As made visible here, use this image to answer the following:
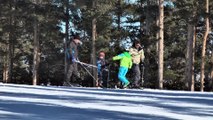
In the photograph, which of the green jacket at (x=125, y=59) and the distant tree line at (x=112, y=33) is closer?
the green jacket at (x=125, y=59)

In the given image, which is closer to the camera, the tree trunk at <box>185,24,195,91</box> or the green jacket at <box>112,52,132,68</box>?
the green jacket at <box>112,52,132,68</box>

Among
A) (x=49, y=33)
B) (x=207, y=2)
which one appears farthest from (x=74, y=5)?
(x=207, y=2)

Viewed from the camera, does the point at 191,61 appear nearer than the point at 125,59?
No

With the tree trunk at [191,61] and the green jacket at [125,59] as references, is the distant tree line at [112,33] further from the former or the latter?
the green jacket at [125,59]

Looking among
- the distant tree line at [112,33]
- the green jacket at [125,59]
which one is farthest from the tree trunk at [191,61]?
the green jacket at [125,59]

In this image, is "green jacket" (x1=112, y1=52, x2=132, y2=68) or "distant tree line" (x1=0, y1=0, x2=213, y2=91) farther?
"distant tree line" (x1=0, y1=0, x2=213, y2=91)

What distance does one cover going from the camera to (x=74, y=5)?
43312mm

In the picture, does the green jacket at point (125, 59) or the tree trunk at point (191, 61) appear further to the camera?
the tree trunk at point (191, 61)

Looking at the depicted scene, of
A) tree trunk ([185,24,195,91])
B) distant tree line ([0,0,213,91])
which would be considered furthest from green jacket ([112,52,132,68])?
tree trunk ([185,24,195,91])

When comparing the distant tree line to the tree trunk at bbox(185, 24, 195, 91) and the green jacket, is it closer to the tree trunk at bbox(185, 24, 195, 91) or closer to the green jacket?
the tree trunk at bbox(185, 24, 195, 91)

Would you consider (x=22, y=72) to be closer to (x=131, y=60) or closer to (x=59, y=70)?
(x=59, y=70)

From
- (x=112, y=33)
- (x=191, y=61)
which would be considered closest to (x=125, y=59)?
(x=191, y=61)

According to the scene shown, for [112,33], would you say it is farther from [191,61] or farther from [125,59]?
[125,59]

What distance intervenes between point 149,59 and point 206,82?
7.57 m
